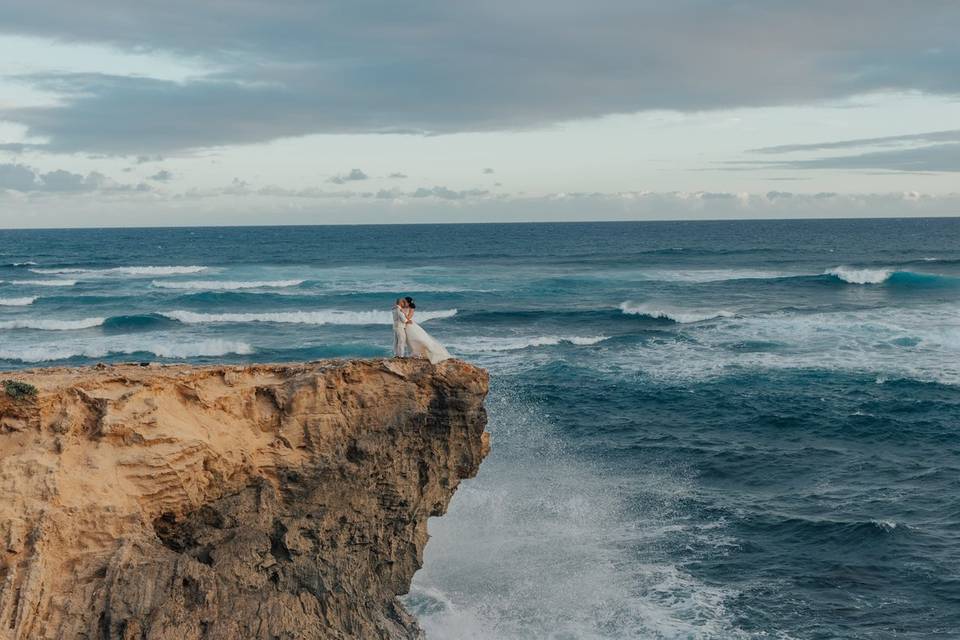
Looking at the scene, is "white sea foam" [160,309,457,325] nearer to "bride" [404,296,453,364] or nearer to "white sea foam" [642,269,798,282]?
"white sea foam" [642,269,798,282]

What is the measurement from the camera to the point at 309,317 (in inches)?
1836

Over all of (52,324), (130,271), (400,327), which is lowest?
(52,324)

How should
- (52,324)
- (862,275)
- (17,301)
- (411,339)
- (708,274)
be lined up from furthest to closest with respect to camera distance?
1. (708,274)
2. (862,275)
3. (17,301)
4. (52,324)
5. (411,339)

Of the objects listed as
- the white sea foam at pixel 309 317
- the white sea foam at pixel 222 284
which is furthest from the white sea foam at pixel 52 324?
the white sea foam at pixel 222 284

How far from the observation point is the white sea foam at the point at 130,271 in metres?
72.7

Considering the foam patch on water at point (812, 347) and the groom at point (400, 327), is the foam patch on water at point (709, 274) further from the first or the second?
the groom at point (400, 327)

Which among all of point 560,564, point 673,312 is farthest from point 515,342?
point 560,564

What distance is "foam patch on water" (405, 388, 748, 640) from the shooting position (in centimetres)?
1465

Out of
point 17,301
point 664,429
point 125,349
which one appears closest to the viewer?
point 664,429

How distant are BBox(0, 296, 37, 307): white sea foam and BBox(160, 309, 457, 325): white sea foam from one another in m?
10.5

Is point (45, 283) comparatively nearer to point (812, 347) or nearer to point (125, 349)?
point (125, 349)

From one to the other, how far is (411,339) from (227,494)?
3324 millimetres

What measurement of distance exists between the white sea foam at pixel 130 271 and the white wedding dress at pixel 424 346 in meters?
64.0

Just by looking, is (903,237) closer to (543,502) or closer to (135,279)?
(135,279)
